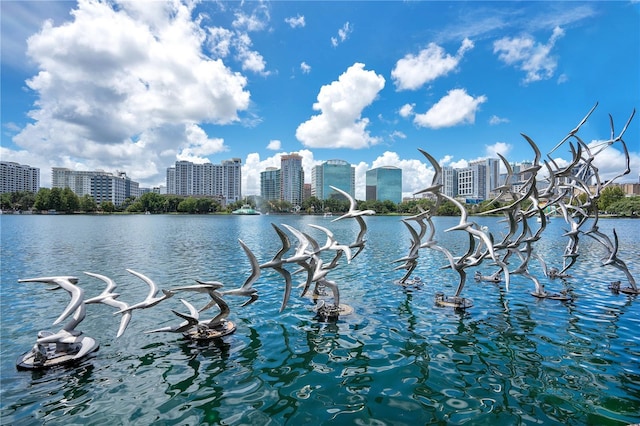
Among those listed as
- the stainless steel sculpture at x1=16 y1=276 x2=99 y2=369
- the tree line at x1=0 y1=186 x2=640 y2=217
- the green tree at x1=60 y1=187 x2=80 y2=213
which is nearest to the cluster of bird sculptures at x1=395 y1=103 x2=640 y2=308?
the stainless steel sculpture at x1=16 y1=276 x2=99 y2=369

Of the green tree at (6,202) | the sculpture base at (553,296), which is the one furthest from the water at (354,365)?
the green tree at (6,202)

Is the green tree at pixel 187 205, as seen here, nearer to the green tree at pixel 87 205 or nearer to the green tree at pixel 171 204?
the green tree at pixel 171 204

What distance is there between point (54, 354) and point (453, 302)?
15623 millimetres

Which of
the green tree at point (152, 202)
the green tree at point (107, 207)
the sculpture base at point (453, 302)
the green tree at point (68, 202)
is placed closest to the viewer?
the sculpture base at point (453, 302)

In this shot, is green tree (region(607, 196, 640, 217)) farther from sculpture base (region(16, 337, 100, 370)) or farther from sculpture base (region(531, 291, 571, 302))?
sculpture base (region(16, 337, 100, 370))

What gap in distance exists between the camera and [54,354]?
962cm

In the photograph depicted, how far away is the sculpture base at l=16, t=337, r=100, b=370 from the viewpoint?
9.06 m

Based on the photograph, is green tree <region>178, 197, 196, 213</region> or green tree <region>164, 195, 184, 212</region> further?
green tree <region>164, 195, 184, 212</region>

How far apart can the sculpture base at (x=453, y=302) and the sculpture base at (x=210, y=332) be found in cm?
978

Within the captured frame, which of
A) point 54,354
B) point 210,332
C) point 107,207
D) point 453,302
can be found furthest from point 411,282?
point 107,207

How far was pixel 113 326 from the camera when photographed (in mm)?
12547

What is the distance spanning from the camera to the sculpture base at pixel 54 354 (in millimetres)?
9062

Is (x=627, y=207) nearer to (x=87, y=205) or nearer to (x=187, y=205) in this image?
(x=187, y=205)

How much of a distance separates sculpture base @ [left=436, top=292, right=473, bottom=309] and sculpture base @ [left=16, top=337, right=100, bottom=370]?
46.5 feet
